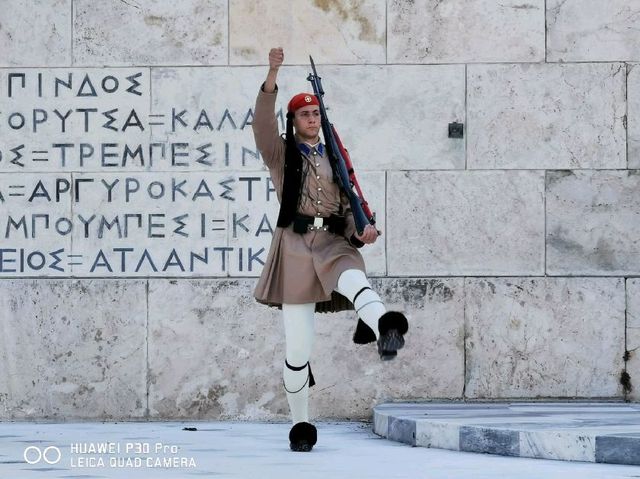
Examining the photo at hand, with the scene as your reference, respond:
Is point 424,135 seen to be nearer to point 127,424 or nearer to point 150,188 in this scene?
point 150,188

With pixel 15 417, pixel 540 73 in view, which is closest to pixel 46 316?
pixel 15 417

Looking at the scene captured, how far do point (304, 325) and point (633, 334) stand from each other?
10.0 ft

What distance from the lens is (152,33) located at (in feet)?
35.3

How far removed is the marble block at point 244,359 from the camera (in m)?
10.6

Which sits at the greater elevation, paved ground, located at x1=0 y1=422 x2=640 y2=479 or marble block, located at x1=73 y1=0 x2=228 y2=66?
marble block, located at x1=73 y1=0 x2=228 y2=66

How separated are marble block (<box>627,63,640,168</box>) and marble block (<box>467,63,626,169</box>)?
5 centimetres

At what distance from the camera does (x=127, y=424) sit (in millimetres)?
10477

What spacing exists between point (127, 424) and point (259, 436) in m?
1.32

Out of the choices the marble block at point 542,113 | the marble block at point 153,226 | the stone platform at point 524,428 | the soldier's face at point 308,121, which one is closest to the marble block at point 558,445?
the stone platform at point 524,428

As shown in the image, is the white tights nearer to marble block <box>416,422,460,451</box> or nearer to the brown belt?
the brown belt

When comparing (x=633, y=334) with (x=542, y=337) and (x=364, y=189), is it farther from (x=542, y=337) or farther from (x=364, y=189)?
(x=364, y=189)

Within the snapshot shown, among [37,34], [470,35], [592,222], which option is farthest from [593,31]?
[37,34]

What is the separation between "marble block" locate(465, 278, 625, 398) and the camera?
34.6 feet

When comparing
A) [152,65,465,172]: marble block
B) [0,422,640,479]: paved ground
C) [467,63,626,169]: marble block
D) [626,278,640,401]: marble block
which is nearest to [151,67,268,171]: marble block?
[152,65,465,172]: marble block
